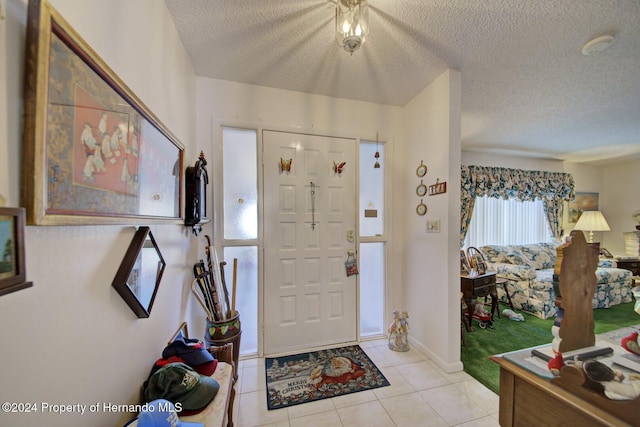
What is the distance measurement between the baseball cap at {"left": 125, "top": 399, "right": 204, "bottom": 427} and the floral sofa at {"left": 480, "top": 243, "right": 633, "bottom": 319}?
406 cm

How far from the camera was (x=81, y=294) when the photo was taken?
727mm

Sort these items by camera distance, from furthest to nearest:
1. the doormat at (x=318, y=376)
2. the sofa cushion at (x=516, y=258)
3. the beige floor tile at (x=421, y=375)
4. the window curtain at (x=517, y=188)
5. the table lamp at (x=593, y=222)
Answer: the table lamp at (x=593, y=222)
the window curtain at (x=517, y=188)
the sofa cushion at (x=516, y=258)
the beige floor tile at (x=421, y=375)
the doormat at (x=318, y=376)

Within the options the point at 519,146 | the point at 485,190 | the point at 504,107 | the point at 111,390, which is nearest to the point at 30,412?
the point at 111,390

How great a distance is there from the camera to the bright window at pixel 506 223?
170 inches

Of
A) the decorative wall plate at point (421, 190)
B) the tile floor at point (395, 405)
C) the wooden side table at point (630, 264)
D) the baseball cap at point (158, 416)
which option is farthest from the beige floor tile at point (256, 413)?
the wooden side table at point (630, 264)

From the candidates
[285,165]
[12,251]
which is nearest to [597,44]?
[285,165]

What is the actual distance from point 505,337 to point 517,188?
10.1ft

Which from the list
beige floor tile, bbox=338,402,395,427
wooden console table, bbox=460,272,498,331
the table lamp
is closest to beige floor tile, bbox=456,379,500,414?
beige floor tile, bbox=338,402,395,427

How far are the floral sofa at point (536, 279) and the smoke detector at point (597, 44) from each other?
2.75 meters

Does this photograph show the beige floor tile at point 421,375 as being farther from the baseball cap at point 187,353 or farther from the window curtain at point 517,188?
the window curtain at point 517,188

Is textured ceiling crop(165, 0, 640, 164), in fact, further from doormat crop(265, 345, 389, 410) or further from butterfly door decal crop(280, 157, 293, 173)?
doormat crop(265, 345, 389, 410)

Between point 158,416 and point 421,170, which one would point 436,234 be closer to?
point 421,170

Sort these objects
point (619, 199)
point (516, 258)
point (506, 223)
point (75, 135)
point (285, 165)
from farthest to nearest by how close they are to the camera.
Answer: point (619, 199) → point (506, 223) → point (516, 258) → point (285, 165) → point (75, 135)

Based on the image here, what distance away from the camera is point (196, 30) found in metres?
1.62
